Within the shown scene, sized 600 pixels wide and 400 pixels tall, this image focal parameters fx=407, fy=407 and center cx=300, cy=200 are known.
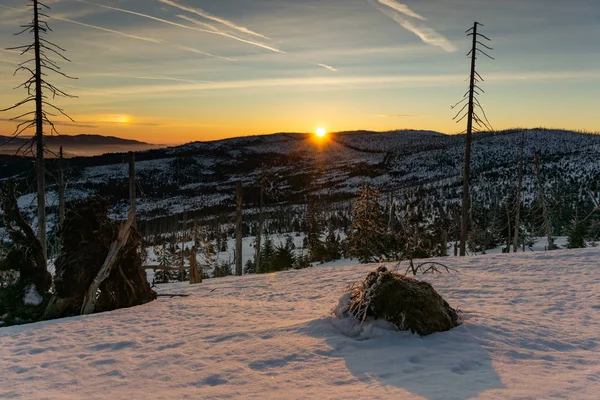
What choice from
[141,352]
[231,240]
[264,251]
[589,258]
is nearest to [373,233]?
[264,251]

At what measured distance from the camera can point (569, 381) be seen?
4922mm

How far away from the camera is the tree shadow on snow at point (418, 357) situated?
494cm

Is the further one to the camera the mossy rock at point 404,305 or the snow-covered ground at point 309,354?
the mossy rock at point 404,305

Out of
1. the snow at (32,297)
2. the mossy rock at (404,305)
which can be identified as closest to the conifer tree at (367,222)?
the snow at (32,297)

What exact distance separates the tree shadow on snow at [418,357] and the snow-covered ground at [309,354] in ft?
0.06

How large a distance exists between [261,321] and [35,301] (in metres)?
7.98

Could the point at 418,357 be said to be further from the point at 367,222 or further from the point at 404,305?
the point at 367,222

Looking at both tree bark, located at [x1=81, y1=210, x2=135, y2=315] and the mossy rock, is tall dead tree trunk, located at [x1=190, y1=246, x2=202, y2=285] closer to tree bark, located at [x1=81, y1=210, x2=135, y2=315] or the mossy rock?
tree bark, located at [x1=81, y1=210, x2=135, y2=315]

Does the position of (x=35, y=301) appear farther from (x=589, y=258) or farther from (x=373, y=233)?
(x=373, y=233)

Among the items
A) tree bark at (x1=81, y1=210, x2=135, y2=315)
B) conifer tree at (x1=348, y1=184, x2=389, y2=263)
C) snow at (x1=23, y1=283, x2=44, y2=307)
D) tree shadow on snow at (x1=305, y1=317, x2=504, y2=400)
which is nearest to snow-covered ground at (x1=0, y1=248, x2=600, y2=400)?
tree shadow on snow at (x1=305, y1=317, x2=504, y2=400)

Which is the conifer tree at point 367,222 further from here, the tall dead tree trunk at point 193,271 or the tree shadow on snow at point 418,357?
the tree shadow on snow at point 418,357

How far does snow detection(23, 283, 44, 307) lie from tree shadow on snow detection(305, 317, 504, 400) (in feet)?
30.9

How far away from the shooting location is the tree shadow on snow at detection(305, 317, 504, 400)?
4.94 m

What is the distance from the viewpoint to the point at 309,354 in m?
6.24
